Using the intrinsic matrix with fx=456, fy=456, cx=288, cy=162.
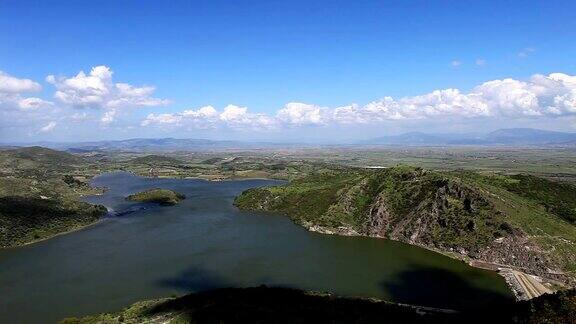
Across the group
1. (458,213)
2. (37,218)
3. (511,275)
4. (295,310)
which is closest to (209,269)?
(295,310)

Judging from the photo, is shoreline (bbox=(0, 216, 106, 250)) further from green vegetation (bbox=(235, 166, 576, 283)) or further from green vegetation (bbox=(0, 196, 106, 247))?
green vegetation (bbox=(235, 166, 576, 283))

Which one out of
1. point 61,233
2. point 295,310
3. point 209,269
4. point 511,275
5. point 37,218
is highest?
point 37,218

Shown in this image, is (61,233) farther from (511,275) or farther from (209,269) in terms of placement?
(511,275)

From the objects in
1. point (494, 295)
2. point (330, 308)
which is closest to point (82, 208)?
point (330, 308)

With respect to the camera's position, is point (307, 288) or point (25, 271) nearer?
point (307, 288)

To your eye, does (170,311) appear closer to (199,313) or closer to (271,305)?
(199,313)

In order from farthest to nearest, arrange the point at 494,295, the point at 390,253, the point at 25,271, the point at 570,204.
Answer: the point at 570,204
the point at 390,253
the point at 25,271
the point at 494,295

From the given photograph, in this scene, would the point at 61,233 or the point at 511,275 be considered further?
the point at 61,233

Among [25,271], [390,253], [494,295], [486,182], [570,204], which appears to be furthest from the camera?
[486,182]

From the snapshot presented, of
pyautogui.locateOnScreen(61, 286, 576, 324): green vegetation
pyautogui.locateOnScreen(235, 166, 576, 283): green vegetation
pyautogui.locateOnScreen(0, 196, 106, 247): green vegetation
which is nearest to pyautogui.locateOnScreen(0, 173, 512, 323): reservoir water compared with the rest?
pyautogui.locateOnScreen(0, 196, 106, 247): green vegetation
